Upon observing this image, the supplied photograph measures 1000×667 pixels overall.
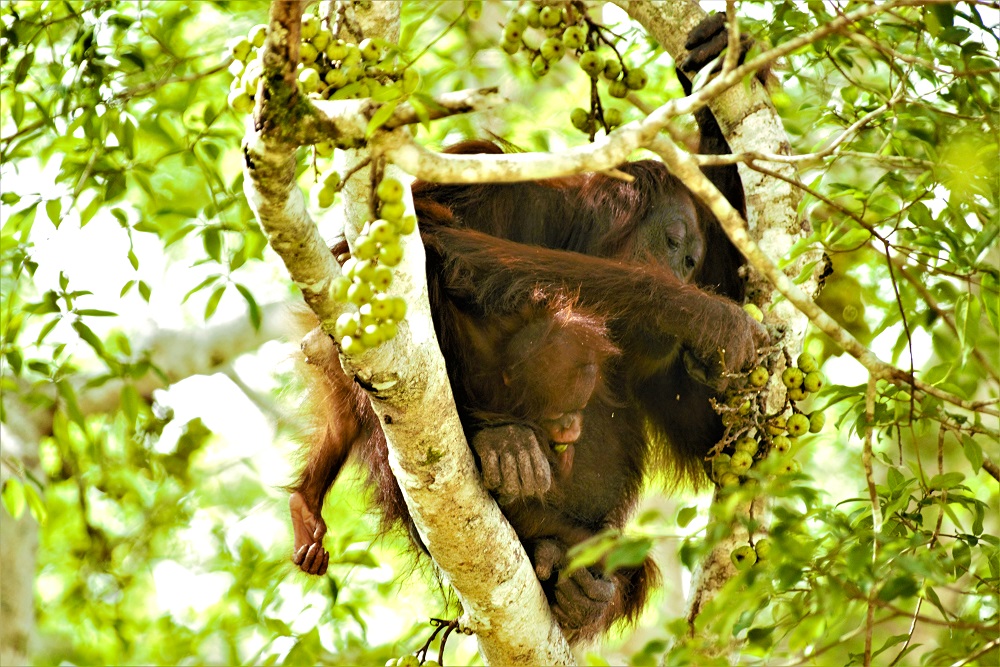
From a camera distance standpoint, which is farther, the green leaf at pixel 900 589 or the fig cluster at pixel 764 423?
the fig cluster at pixel 764 423

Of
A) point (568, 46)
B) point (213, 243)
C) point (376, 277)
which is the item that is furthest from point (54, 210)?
point (376, 277)

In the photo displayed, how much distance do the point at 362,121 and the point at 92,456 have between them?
3.18 m

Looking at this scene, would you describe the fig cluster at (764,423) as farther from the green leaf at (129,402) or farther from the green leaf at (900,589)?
the green leaf at (129,402)

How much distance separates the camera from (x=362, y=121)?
6.08ft

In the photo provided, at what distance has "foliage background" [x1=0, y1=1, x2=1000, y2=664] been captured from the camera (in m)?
2.44

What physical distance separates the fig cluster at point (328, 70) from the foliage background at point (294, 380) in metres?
0.23

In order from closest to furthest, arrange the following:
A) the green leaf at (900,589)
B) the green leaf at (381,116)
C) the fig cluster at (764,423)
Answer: the green leaf at (381,116)
the green leaf at (900,589)
the fig cluster at (764,423)

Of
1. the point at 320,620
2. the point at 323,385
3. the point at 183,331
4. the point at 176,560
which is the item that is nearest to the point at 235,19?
the point at 183,331

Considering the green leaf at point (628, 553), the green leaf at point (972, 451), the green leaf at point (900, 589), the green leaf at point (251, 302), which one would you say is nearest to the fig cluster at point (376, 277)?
the green leaf at point (628, 553)

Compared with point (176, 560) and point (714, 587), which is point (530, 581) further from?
point (176, 560)

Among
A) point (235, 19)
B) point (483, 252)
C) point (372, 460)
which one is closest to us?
point (483, 252)

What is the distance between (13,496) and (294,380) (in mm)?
1189

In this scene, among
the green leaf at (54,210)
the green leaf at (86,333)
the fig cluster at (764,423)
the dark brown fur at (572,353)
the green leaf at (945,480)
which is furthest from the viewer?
the green leaf at (86,333)

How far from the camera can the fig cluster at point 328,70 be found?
195cm
